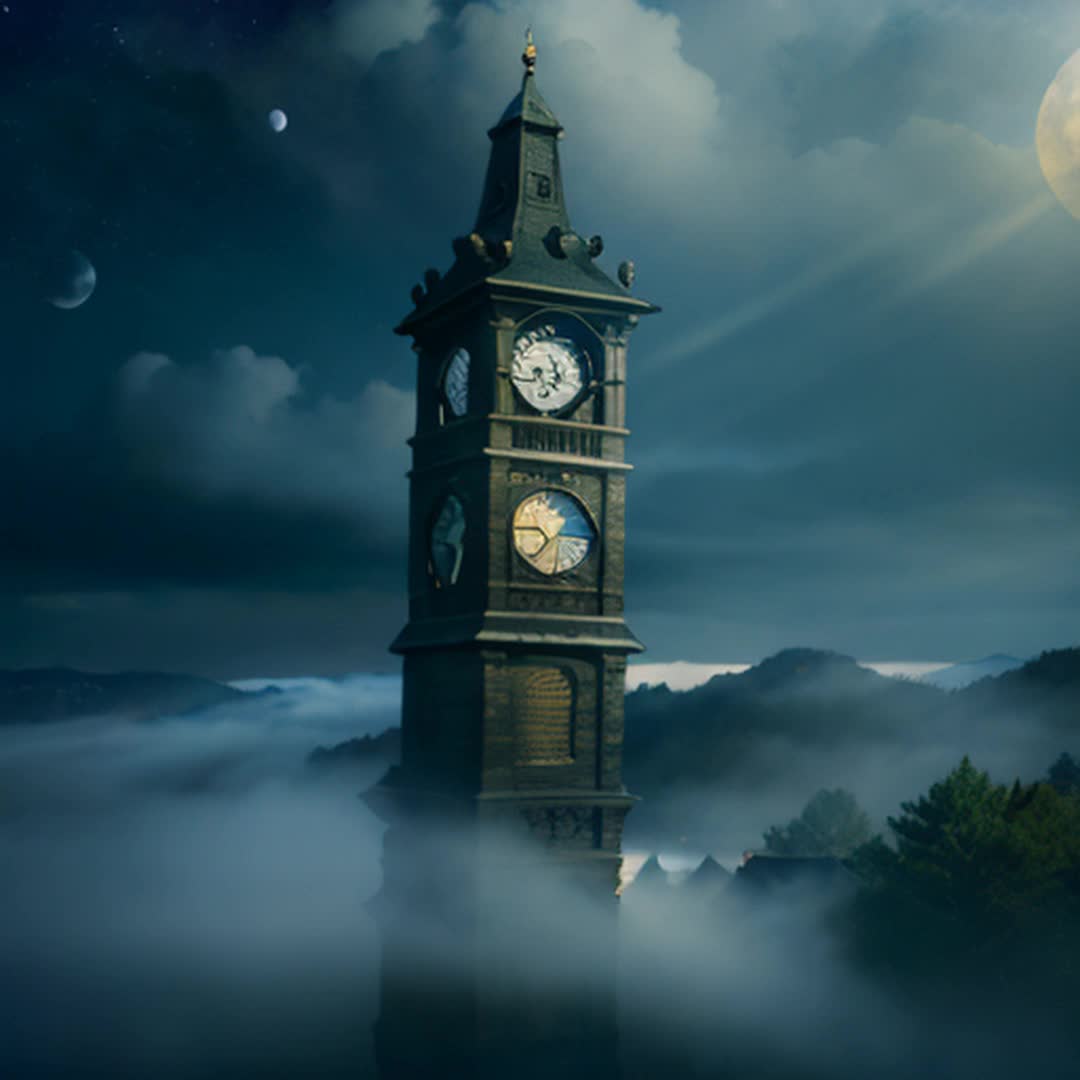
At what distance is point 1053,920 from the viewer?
1877 inches

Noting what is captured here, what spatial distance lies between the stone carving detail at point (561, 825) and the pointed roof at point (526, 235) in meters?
16.4

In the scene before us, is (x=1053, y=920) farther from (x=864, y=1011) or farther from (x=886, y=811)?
(x=886, y=811)

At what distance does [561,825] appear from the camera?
43.8m

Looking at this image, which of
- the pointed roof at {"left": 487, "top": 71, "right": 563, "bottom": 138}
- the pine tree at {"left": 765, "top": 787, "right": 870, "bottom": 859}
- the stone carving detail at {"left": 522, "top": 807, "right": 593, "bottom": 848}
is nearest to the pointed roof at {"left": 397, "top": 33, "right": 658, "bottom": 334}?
the pointed roof at {"left": 487, "top": 71, "right": 563, "bottom": 138}

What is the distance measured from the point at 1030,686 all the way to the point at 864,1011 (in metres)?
44.7

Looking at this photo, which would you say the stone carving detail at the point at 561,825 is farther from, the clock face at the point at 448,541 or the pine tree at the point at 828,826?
the pine tree at the point at 828,826

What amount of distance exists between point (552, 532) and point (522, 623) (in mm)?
3221

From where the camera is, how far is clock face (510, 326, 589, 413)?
146ft

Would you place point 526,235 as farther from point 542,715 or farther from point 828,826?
point 828,826

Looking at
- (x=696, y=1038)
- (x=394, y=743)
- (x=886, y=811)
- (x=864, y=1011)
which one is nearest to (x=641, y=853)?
(x=886, y=811)

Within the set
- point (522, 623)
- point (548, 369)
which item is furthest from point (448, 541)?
point (548, 369)

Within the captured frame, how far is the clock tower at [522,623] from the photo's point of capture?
42594 mm

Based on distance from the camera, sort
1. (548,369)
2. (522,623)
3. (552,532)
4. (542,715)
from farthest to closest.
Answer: (548,369) < (552,532) < (542,715) < (522,623)

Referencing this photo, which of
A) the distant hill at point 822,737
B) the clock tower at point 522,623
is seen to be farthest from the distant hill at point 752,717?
the clock tower at point 522,623
